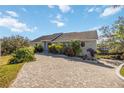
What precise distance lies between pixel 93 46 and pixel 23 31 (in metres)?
13.2

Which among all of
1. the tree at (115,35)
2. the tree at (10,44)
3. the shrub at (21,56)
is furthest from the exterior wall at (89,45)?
the shrub at (21,56)

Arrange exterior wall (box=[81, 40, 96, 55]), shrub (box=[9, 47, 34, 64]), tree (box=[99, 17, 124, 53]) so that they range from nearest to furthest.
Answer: shrub (box=[9, 47, 34, 64]) < tree (box=[99, 17, 124, 53]) < exterior wall (box=[81, 40, 96, 55])

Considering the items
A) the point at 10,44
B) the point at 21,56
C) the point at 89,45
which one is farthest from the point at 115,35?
the point at 10,44

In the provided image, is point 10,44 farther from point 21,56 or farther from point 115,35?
point 115,35

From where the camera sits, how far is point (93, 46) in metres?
27.6

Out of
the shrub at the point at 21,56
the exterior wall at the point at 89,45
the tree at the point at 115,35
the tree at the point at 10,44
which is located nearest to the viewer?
the shrub at the point at 21,56

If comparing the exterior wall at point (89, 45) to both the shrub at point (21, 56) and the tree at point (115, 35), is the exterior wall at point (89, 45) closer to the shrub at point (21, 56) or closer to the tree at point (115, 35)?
the tree at point (115, 35)

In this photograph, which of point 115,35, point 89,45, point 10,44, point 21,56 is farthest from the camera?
point 10,44

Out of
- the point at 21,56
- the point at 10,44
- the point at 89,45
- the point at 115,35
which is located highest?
the point at 115,35

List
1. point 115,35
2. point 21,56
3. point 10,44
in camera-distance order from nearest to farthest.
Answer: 1. point 21,56
2. point 115,35
3. point 10,44

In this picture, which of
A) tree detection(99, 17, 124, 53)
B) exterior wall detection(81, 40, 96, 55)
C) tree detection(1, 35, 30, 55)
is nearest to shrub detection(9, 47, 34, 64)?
tree detection(1, 35, 30, 55)

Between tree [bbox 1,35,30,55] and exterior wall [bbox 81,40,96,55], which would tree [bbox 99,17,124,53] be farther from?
tree [bbox 1,35,30,55]

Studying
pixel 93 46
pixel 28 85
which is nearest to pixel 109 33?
pixel 93 46
